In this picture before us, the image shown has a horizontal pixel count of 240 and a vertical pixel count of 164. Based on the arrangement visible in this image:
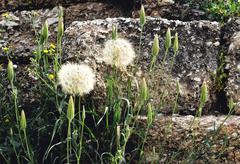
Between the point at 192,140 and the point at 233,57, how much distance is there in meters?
0.74

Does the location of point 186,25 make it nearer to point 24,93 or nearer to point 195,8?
point 195,8

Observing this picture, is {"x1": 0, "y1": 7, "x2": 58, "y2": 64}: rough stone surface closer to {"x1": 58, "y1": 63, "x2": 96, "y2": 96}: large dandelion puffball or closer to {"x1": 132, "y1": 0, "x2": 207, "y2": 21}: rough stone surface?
{"x1": 132, "y1": 0, "x2": 207, "y2": 21}: rough stone surface

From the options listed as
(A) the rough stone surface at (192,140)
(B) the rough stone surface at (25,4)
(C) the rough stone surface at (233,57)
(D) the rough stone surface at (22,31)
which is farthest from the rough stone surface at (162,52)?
(B) the rough stone surface at (25,4)

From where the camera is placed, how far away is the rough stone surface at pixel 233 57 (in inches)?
145

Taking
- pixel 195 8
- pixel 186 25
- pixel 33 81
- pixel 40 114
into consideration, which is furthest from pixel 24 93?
pixel 195 8

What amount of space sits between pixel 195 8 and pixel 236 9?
1.14 feet

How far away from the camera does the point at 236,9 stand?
14.2 feet

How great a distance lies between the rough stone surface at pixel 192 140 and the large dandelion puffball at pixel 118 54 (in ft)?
1.32

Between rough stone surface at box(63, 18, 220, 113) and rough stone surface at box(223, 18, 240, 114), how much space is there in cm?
8

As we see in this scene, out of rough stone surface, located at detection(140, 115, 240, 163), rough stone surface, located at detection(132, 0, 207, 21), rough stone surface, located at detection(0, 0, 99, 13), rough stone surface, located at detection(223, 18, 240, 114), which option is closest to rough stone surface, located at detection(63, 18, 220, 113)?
rough stone surface, located at detection(223, 18, 240, 114)

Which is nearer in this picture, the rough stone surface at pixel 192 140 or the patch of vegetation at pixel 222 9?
the rough stone surface at pixel 192 140

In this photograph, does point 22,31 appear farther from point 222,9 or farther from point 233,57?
point 233,57

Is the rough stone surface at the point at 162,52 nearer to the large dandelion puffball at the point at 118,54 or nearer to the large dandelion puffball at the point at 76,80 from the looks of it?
the large dandelion puffball at the point at 118,54

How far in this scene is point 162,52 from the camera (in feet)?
12.6
